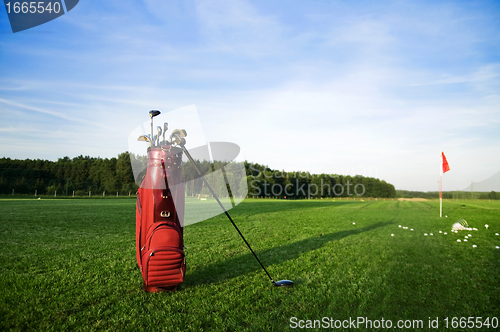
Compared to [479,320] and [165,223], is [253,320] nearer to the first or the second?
[165,223]

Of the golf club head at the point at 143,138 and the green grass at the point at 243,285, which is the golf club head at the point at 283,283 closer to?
the green grass at the point at 243,285

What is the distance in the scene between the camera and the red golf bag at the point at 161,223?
3.59 m

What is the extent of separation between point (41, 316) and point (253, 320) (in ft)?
7.17

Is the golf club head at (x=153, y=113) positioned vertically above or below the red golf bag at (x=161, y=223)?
above

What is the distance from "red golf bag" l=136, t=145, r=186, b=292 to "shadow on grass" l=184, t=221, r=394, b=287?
27.0 inches

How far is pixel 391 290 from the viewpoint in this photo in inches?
161

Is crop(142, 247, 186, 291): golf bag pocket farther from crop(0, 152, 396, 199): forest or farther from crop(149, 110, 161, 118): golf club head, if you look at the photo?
crop(0, 152, 396, 199): forest

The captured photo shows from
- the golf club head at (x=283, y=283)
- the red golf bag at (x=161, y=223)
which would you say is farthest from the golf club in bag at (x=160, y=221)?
the golf club head at (x=283, y=283)

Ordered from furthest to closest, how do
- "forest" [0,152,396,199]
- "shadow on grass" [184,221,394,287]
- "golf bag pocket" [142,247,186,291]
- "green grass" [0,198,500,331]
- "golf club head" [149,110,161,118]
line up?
"forest" [0,152,396,199] → "shadow on grass" [184,221,394,287] → "golf club head" [149,110,161,118] → "golf bag pocket" [142,247,186,291] → "green grass" [0,198,500,331]

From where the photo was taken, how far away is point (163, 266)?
3.59 metres

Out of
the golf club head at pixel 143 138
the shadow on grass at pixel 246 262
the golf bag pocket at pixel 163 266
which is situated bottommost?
the shadow on grass at pixel 246 262

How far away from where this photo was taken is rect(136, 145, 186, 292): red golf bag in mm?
3586

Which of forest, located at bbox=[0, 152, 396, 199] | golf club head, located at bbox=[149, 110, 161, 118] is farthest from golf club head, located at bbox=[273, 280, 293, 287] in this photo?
forest, located at bbox=[0, 152, 396, 199]

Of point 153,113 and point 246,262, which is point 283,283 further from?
point 153,113
